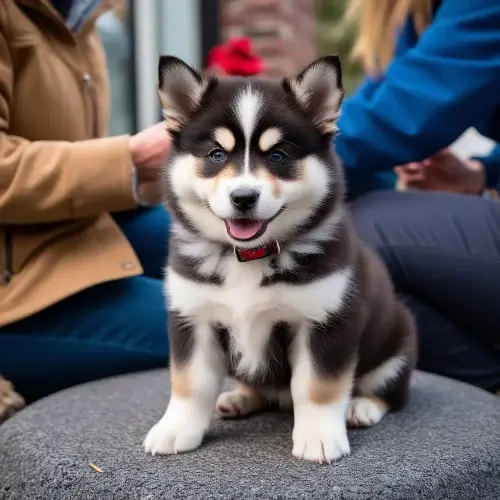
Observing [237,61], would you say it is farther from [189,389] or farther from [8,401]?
[189,389]

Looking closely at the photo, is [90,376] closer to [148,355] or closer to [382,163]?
[148,355]

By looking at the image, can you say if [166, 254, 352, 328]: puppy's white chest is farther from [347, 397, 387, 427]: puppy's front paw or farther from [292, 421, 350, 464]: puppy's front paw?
[347, 397, 387, 427]: puppy's front paw

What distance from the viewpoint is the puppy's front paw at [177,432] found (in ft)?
5.09

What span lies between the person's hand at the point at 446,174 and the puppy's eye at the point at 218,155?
162cm

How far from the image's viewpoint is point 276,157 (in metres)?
1.47

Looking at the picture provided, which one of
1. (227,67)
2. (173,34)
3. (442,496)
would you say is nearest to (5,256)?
(442,496)

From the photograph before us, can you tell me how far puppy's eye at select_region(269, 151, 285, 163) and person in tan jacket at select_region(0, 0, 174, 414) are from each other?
1.81 feet

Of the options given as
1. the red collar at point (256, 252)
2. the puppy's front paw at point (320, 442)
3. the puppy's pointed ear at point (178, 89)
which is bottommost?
the puppy's front paw at point (320, 442)

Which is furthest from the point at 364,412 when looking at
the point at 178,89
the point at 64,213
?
the point at 64,213

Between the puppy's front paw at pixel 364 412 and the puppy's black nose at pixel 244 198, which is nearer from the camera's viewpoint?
the puppy's black nose at pixel 244 198

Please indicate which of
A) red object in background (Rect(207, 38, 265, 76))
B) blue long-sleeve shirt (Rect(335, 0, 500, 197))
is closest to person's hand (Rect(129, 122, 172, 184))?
blue long-sleeve shirt (Rect(335, 0, 500, 197))

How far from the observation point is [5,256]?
2080mm

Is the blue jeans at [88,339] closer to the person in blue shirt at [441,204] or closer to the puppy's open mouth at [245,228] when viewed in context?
the person in blue shirt at [441,204]

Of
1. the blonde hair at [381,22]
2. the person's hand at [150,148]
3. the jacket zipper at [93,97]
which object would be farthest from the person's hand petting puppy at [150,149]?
the blonde hair at [381,22]
